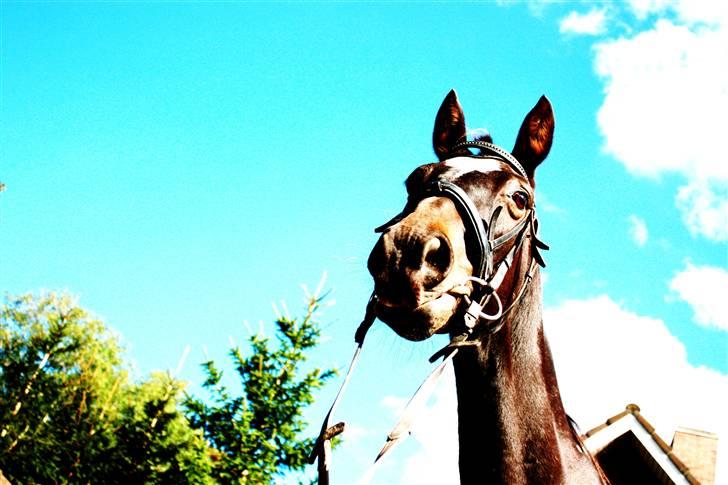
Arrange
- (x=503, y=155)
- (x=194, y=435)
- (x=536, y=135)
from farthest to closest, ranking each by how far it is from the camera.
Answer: (x=194, y=435) → (x=536, y=135) → (x=503, y=155)

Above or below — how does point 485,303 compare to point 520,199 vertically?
below

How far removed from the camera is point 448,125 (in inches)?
131

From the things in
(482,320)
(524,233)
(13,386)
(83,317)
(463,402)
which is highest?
(83,317)

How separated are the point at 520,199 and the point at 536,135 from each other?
0.50 m

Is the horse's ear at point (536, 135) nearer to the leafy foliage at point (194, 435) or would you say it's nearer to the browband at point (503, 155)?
the browband at point (503, 155)

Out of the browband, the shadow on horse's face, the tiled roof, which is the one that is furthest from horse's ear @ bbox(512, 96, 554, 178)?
the tiled roof

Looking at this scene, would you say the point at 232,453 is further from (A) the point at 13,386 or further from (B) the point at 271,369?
(A) the point at 13,386

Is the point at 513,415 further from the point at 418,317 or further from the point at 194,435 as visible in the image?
the point at 194,435

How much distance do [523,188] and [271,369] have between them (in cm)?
1053

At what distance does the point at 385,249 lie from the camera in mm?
2039

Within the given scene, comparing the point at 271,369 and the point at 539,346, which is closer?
the point at 539,346

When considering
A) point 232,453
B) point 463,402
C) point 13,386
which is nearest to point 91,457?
point 232,453

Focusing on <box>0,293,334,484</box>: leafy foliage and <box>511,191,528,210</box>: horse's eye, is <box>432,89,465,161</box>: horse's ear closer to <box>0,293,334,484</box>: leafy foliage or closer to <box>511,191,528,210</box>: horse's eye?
<box>511,191,528,210</box>: horse's eye

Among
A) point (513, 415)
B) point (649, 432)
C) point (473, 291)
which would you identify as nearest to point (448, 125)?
point (473, 291)
